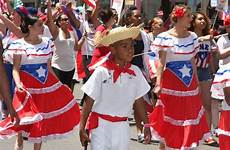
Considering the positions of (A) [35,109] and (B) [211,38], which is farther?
(B) [211,38]

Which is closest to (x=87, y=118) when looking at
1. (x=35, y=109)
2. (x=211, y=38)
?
(x=35, y=109)

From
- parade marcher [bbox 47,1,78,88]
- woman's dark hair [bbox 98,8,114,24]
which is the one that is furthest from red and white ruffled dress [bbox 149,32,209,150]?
parade marcher [bbox 47,1,78,88]

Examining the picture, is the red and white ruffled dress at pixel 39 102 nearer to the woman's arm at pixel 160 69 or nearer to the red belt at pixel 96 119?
the woman's arm at pixel 160 69

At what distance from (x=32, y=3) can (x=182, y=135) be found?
37096mm

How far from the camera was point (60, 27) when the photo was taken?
33.8ft

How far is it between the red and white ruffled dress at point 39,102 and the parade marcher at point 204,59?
2.05 metres

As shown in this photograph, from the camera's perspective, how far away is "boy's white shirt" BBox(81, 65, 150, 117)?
496 cm

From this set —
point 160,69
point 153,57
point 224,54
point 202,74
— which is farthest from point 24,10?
point 202,74

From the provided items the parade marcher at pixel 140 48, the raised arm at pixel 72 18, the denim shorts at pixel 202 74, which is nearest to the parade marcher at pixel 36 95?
the parade marcher at pixel 140 48

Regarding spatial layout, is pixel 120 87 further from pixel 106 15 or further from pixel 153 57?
pixel 153 57

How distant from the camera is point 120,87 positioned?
16.5 feet

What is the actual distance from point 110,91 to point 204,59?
345cm

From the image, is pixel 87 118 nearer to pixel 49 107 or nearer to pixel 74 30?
pixel 49 107

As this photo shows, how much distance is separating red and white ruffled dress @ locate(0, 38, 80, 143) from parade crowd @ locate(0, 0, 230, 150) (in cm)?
1
